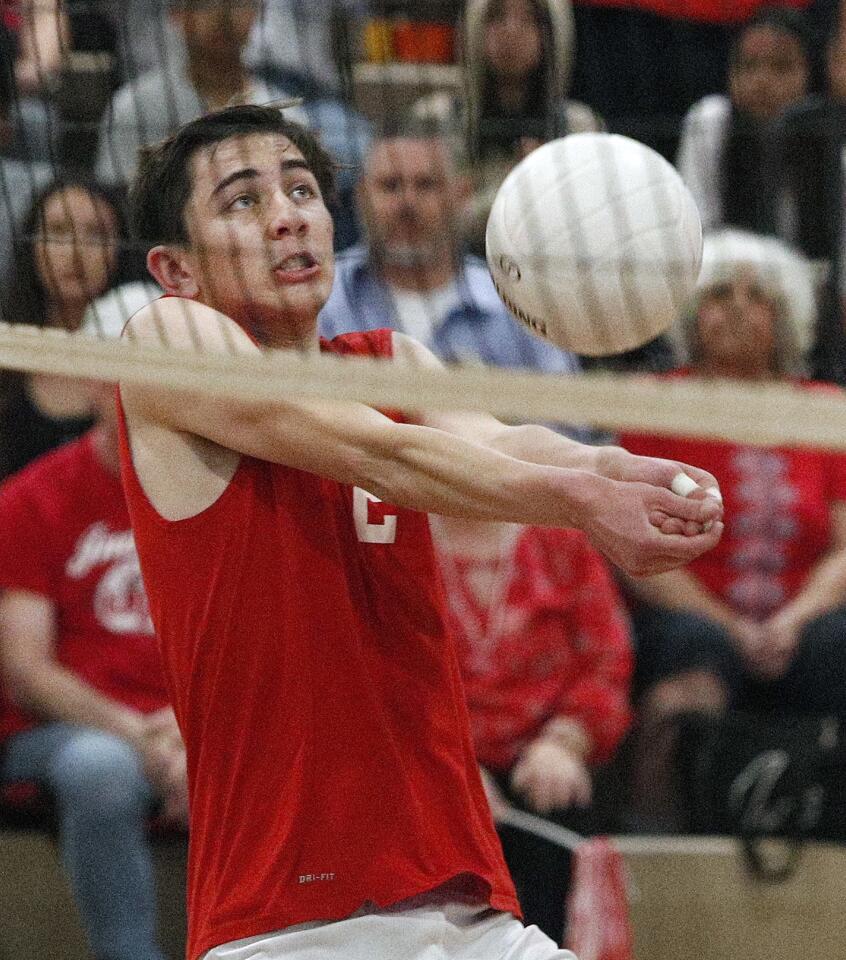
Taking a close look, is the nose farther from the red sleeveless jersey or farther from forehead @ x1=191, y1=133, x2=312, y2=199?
the red sleeveless jersey

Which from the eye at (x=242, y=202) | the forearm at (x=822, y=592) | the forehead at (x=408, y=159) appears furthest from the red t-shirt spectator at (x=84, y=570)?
the eye at (x=242, y=202)

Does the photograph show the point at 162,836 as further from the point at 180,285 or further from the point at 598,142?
the point at 598,142

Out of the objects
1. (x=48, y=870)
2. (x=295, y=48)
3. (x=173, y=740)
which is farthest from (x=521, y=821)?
(x=295, y=48)

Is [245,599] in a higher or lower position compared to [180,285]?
lower

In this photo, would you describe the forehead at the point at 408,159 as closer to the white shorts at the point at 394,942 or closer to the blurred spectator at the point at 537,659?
the blurred spectator at the point at 537,659

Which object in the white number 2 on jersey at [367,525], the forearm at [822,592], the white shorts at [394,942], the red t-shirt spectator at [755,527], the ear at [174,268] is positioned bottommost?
the forearm at [822,592]

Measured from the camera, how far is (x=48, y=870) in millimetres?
5125

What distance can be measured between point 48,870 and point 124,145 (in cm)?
267

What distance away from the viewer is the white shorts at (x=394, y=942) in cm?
292

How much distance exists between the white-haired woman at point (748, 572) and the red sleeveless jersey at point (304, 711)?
90.1 inches

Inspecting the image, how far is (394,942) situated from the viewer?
2.93m

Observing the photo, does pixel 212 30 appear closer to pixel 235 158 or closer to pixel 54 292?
pixel 54 292

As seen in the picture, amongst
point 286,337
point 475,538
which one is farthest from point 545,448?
point 475,538

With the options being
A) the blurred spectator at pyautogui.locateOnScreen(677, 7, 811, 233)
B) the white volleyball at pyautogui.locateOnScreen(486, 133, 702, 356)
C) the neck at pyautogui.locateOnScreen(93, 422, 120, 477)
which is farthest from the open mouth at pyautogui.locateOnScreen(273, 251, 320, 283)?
the blurred spectator at pyautogui.locateOnScreen(677, 7, 811, 233)
